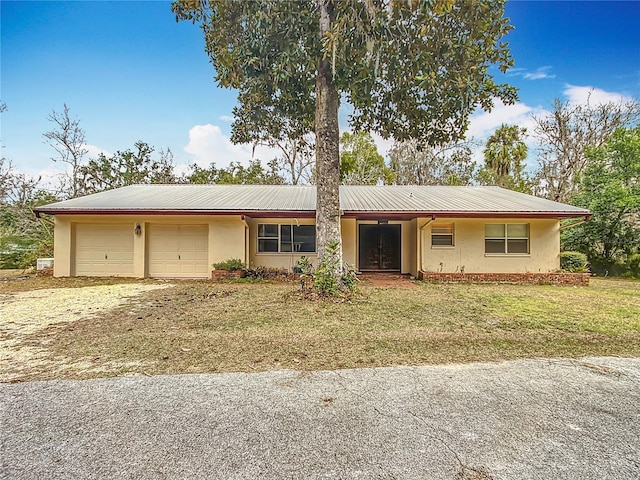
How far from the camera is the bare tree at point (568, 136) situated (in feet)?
69.5

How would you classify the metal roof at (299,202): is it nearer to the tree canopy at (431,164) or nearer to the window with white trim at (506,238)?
the window with white trim at (506,238)

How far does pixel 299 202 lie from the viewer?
13133 millimetres

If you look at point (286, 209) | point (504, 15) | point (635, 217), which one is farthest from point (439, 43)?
point (635, 217)

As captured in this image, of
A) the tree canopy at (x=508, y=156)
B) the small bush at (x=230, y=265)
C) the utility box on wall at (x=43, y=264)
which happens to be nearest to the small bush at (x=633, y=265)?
the tree canopy at (x=508, y=156)

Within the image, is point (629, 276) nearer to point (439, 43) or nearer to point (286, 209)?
point (439, 43)

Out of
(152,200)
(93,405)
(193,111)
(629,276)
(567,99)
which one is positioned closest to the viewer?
(93,405)

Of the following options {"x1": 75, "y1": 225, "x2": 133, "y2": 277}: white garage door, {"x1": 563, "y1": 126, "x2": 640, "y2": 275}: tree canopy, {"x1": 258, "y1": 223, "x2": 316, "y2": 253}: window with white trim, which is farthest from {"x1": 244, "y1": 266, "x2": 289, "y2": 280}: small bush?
{"x1": 563, "y1": 126, "x2": 640, "y2": 275}: tree canopy

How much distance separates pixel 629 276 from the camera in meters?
13.7

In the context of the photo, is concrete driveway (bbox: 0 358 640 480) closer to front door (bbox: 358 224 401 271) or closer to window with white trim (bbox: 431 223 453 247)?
window with white trim (bbox: 431 223 453 247)

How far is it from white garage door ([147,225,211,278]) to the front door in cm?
639

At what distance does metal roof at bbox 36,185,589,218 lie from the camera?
11.4 m

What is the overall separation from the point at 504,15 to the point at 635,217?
11092mm

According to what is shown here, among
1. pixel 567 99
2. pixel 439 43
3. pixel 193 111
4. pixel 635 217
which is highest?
pixel 567 99

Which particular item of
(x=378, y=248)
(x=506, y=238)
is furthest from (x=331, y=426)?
(x=378, y=248)
